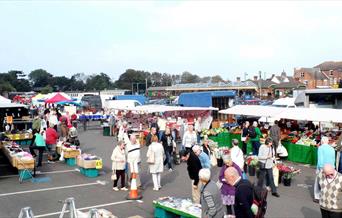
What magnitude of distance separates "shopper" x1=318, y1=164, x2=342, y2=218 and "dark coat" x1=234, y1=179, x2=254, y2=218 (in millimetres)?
1372

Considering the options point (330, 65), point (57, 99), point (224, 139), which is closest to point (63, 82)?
point (330, 65)

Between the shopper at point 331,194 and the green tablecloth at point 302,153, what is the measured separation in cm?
818

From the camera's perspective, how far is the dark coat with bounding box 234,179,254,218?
17.3 ft

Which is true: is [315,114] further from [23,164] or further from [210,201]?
[23,164]

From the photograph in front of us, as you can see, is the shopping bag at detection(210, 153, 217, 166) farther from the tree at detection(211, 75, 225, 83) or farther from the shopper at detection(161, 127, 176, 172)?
the tree at detection(211, 75, 225, 83)

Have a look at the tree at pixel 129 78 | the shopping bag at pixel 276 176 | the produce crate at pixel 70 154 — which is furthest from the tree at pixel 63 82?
the shopping bag at pixel 276 176

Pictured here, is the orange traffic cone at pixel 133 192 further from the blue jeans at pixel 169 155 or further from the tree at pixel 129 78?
the tree at pixel 129 78

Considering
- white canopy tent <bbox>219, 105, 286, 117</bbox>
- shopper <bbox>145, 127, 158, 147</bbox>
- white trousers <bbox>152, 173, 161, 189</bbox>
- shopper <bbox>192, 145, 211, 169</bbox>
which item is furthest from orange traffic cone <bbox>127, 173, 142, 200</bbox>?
Answer: white canopy tent <bbox>219, 105, 286, 117</bbox>

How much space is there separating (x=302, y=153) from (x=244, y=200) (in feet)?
31.6

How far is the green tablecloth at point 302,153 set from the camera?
13664mm

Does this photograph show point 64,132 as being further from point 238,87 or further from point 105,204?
point 238,87

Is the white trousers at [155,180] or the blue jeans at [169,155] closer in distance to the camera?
the white trousers at [155,180]

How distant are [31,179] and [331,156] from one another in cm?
875

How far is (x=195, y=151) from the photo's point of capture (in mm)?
8484
